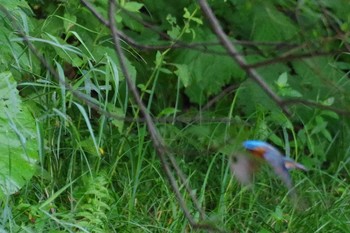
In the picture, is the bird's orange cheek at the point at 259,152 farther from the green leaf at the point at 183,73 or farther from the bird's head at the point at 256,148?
the green leaf at the point at 183,73

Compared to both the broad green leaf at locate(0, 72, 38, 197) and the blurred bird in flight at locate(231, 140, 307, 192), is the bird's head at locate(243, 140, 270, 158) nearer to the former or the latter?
the blurred bird in flight at locate(231, 140, 307, 192)

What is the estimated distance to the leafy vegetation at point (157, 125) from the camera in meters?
3.48

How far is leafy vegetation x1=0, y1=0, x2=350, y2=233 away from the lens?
11.4 feet

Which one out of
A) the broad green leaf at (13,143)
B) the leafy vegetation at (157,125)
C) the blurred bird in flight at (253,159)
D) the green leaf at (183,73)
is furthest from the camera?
the green leaf at (183,73)

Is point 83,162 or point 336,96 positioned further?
point 336,96

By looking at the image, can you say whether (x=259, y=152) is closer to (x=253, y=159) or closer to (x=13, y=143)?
(x=253, y=159)

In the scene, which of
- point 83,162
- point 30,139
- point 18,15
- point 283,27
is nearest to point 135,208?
point 83,162

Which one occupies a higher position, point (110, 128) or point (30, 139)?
point (30, 139)

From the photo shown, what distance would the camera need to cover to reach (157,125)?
441cm

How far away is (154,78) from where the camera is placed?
4.54m

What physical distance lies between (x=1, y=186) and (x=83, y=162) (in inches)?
31.2

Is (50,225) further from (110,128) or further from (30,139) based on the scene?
(110,128)

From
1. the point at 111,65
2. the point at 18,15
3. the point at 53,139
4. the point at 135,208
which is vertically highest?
the point at 18,15

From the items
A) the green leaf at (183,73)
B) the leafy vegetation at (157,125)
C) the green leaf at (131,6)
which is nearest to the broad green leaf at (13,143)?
the leafy vegetation at (157,125)
